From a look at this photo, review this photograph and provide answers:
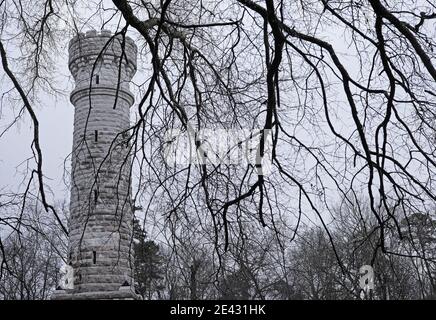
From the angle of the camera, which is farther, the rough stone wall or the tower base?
the rough stone wall

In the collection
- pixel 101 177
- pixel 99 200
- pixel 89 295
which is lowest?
pixel 89 295

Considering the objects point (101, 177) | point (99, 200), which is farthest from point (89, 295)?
point (101, 177)

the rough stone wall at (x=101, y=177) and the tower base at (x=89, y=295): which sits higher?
the rough stone wall at (x=101, y=177)

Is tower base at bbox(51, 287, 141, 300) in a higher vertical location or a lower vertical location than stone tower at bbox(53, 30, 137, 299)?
lower

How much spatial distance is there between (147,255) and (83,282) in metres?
13.3

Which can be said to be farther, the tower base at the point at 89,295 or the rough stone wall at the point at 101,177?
the rough stone wall at the point at 101,177

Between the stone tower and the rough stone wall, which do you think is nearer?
the stone tower

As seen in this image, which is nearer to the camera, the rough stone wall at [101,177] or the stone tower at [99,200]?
the stone tower at [99,200]

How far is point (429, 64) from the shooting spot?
10.3 ft

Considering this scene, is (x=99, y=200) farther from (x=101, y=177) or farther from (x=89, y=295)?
(x=89, y=295)

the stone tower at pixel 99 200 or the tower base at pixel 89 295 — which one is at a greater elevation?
the stone tower at pixel 99 200

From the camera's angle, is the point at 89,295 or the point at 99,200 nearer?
the point at 99,200
